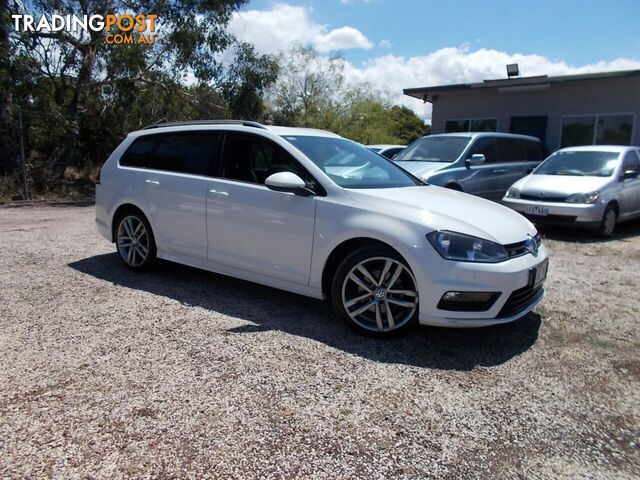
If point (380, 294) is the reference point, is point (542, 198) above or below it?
above

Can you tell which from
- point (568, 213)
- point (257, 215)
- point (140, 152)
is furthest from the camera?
point (568, 213)

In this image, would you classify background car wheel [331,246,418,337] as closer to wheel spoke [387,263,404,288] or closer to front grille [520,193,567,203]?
wheel spoke [387,263,404,288]

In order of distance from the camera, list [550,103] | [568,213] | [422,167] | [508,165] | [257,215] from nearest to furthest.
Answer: [257,215]
[568,213]
[422,167]
[508,165]
[550,103]

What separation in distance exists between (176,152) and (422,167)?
16.1ft

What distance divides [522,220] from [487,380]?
64.9 inches

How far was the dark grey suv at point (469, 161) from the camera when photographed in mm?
8641

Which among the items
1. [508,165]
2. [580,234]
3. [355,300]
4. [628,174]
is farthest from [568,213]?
[355,300]

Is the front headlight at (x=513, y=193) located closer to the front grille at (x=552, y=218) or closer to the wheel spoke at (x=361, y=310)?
the front grille at (x=552, y=218)

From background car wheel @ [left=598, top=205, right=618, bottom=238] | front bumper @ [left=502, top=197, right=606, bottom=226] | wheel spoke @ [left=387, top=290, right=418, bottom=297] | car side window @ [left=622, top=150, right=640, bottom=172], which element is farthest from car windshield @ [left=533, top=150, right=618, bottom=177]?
wheel spoke @ [left=387, top=290, right=418, bottom=297]

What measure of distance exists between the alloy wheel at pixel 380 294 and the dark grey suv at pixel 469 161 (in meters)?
4.80

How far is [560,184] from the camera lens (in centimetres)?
837

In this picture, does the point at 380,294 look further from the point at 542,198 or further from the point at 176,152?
the point at 542,198

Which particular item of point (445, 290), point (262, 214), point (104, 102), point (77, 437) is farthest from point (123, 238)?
point (104, 102)

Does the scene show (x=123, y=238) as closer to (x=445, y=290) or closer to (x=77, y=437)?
(x=77, y=437)
